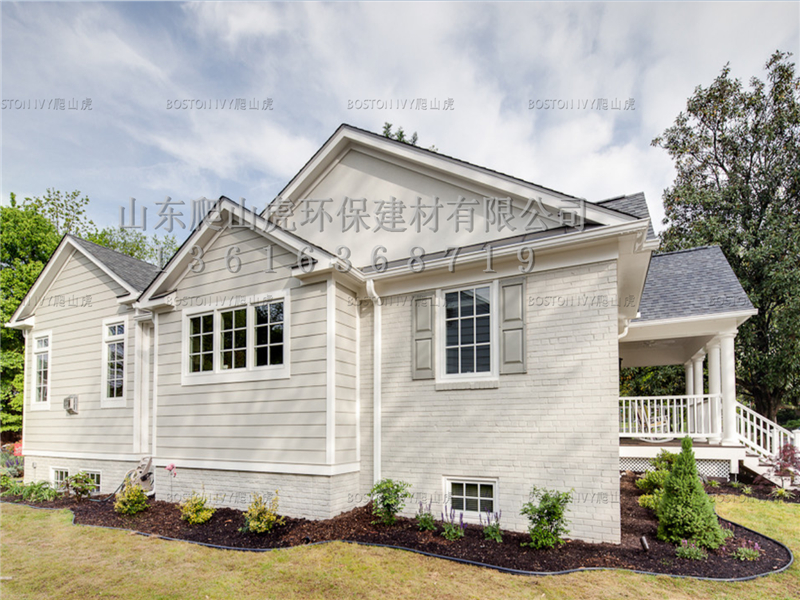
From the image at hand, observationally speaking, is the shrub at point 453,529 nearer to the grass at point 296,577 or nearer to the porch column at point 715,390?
the grass at point 296,577

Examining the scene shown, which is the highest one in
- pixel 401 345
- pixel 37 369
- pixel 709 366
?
pixel 401 345

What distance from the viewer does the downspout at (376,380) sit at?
8352mm

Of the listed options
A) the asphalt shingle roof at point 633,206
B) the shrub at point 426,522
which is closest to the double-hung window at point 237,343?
the shrub at point 426,522

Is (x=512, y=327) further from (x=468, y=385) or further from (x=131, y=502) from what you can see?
(x=131, y=502)

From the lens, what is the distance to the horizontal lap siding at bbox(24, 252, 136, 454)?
11.5 meters

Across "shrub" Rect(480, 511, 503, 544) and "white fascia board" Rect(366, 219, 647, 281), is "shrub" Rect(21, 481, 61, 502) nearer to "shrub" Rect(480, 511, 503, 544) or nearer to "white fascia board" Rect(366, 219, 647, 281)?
"white fascia board" Rect(366, 219, 647, 281)

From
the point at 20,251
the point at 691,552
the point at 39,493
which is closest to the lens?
the point at 691,552

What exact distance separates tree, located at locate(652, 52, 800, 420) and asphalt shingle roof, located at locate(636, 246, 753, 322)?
20.3 ft

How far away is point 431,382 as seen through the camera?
26.5 feet

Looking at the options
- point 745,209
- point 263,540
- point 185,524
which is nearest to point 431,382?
point 263,540

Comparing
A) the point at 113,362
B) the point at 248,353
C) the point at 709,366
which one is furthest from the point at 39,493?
the point at 709,366

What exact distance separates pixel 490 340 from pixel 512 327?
0.43 meters

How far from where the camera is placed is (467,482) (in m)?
7.64

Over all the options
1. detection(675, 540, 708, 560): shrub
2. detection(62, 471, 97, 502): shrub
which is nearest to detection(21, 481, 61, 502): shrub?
detection(62, 471, 97, 502): shrub
